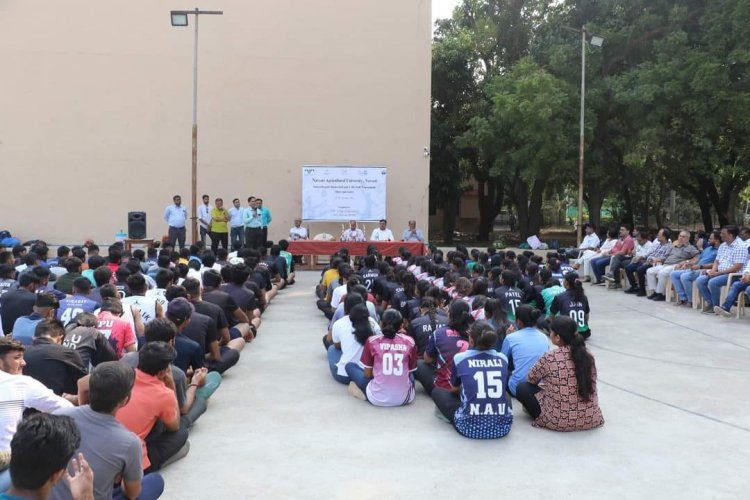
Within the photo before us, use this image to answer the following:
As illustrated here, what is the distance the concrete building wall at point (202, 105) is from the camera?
17.0 m

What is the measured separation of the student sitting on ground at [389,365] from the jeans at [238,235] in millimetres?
10343

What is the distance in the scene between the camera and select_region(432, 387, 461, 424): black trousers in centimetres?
475

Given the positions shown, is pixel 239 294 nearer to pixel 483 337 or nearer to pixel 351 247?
pixel 483 337

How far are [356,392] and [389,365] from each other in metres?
0.50

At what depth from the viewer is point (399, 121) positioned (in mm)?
17562

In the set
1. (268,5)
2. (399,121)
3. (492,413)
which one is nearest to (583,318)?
(492,413)

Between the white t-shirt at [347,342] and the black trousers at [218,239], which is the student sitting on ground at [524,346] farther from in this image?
the black trousers at [218,239]

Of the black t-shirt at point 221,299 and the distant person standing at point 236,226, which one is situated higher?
the distant person standing at point 236,226

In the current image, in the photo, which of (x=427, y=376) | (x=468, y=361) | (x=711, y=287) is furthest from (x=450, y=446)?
(x=711, y=287)

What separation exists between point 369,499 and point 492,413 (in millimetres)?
1202

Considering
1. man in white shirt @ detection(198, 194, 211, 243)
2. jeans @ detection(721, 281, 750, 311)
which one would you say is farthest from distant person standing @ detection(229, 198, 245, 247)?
jeans @ detection(721, 281, 750, 311)

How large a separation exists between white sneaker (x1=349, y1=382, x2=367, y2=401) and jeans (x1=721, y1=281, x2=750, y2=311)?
6344 mm

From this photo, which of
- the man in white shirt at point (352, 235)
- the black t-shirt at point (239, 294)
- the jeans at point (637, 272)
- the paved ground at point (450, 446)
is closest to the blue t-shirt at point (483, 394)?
the paved ground at point (450, 446)

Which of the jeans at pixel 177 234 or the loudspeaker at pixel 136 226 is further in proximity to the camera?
the loudspeaker at pixel 136 226
